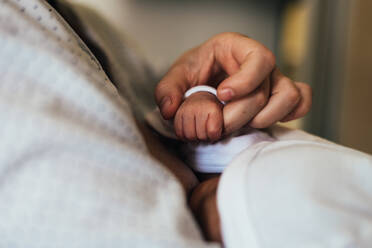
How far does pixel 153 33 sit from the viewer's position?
1.50 m

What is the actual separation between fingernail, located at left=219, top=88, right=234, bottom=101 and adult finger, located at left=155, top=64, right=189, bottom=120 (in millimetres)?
56

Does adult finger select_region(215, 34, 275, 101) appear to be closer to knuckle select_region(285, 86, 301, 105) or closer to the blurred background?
knuckle select_region(285, 86, 301, 105)

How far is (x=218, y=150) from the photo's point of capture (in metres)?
0.32

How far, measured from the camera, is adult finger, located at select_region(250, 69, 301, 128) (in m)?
0.33

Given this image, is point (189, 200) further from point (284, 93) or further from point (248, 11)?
point (248, 11)

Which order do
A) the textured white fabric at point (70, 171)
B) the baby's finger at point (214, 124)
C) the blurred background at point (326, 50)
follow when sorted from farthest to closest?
the blurred background at point (326, 50), the baby's finger at point (214, 124), the textured white fabric at point (70, 171)

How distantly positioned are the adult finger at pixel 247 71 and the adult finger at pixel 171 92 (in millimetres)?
55

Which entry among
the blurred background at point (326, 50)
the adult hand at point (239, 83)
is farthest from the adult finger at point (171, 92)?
the blurred background at point (326, 50)

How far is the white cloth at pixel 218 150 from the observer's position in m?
0.32

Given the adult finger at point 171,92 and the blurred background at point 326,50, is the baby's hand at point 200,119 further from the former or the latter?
the blurred background at point 326,50

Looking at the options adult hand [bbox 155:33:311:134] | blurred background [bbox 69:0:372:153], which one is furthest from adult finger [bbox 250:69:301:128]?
blurred background [bbox 69:0:372:153]

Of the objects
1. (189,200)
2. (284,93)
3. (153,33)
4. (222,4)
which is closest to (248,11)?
(222,4)

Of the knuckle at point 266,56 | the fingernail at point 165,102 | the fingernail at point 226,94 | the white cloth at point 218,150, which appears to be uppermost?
the knuckle at point 266,56

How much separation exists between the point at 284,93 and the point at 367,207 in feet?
0.51
